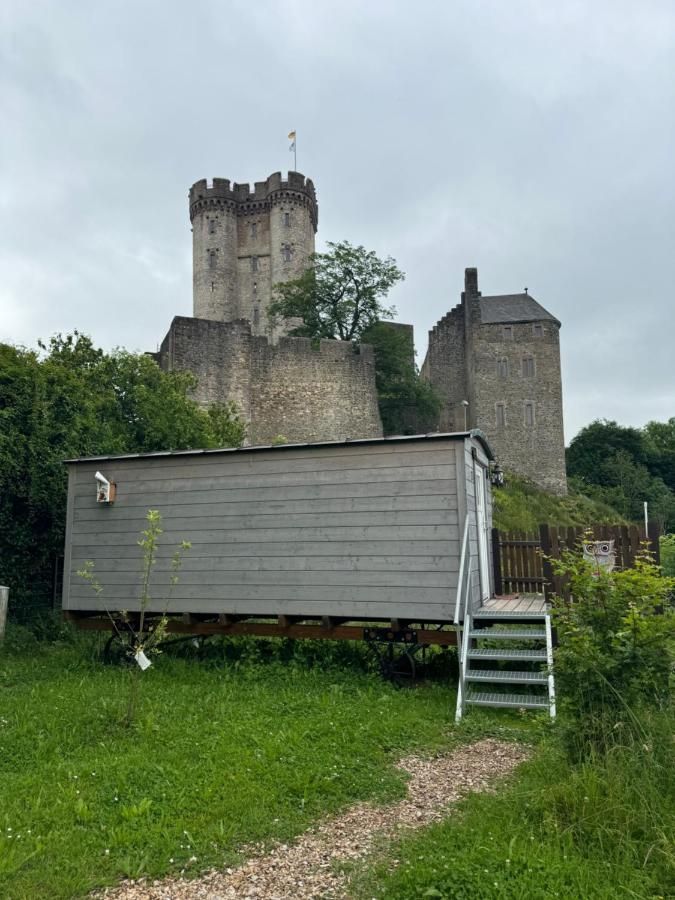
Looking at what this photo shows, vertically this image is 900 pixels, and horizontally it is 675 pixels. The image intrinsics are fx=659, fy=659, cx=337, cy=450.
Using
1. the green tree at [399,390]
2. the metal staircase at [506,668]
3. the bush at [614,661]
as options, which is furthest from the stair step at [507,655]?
the green tree at [399,390]

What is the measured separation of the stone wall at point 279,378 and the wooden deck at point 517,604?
1805 cm

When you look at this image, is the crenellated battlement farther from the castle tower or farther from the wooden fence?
the wooden fence

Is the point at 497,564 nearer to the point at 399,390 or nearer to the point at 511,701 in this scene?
the point at 511,701

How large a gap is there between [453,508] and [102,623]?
4953mm

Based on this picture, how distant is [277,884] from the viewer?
3.32 metres

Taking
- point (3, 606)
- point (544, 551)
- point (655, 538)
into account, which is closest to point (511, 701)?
point (544, 551)

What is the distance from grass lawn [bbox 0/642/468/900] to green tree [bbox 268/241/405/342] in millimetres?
28871

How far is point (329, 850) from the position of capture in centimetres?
364

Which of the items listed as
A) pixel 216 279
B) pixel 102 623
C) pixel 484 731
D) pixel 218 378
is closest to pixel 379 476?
pixel 484 731

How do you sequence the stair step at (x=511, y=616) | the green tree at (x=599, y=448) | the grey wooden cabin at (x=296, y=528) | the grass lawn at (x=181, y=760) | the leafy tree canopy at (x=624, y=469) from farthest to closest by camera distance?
the green tree at (x=599, y=448)
the leafy tree canopy at (x=624, y=469)
the grey wooden cabin at (x=296, y=528)
the stair step at (x=511, y=616)
the grass lawn at (x=181, y=760)

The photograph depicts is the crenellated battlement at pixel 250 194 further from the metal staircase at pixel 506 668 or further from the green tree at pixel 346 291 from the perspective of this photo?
the metal staircase at pixel 506 668

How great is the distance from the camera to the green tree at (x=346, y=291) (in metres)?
34.9

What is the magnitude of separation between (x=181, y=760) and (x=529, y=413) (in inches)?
1341

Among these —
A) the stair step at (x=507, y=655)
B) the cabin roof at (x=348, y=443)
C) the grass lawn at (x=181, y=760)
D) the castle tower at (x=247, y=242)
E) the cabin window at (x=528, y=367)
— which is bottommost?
the grass lawn at (x=181, y=760)
